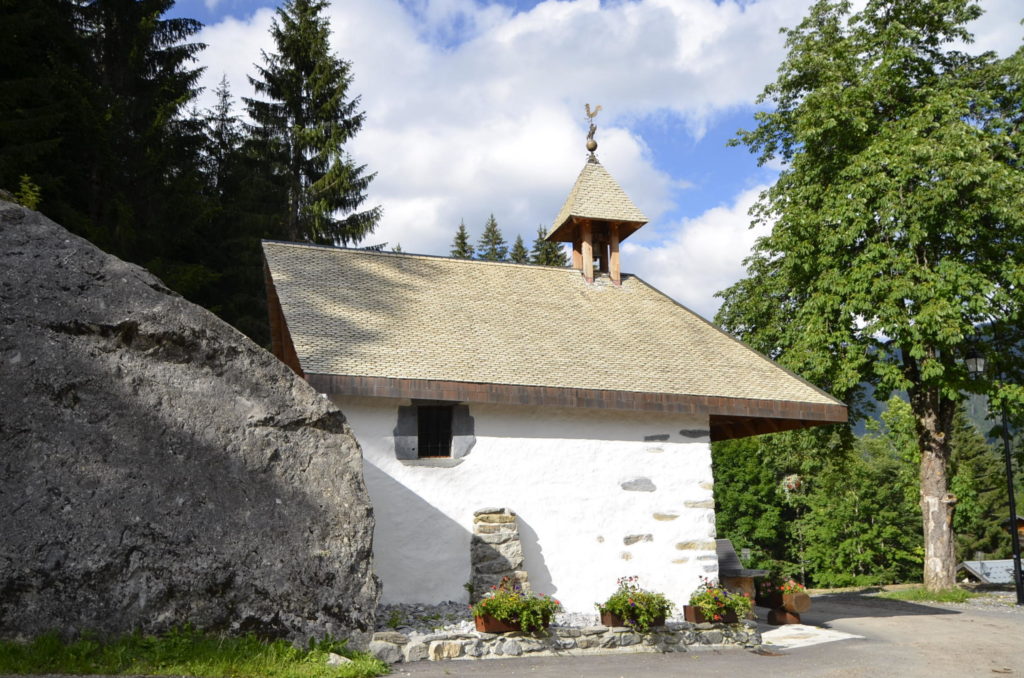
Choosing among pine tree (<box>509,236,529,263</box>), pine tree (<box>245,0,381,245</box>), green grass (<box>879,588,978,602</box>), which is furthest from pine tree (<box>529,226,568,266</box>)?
green grass (<box>879,588,978,602</box>)

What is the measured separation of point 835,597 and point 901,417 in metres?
13.6

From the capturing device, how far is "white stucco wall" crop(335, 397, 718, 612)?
32.6 feet

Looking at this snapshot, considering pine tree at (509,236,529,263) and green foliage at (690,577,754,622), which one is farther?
pine tree at (509,236,529,263)

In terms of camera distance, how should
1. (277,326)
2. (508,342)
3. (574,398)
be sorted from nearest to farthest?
(574,398), (508,342), (277,326)

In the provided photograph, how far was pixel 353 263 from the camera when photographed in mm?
13719

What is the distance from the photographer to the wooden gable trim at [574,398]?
383 inches

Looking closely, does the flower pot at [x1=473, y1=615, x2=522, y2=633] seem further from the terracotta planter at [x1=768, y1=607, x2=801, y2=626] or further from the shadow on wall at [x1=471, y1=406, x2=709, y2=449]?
the terracotta planter at [x1=768, y1=607, x2=801, y2=626]

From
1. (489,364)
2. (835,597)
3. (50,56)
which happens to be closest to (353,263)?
(489,364)

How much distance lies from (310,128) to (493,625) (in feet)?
67.7

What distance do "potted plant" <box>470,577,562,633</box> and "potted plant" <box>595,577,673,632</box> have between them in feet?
3.45

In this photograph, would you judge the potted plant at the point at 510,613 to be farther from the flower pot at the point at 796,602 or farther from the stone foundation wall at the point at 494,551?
the flower pot at the point at 796,602

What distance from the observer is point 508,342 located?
463 inches

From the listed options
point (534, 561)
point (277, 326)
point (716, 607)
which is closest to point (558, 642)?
point (534, 561)

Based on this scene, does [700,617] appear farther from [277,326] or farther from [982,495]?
[982,495]
